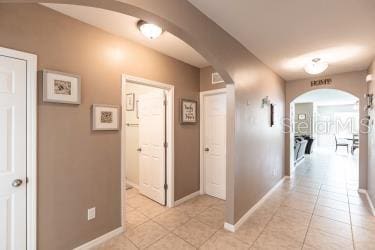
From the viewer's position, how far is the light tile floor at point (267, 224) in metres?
2.21

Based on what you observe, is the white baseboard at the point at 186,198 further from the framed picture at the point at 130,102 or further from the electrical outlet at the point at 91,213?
the framed picture at the point at 130,102

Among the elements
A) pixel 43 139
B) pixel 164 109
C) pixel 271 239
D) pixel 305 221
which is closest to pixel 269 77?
pixel 164 109

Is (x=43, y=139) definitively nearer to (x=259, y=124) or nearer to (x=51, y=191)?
(x=51, y=191)

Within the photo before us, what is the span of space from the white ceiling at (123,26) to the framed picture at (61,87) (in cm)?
64

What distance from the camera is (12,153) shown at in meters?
1.67

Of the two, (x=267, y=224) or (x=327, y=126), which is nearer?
(x=267, y=224)

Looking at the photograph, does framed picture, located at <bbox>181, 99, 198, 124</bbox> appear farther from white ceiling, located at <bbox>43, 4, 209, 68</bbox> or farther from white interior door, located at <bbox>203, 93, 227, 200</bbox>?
white ceiling, located at <bbox>43, 4, 209, 68</bbox>

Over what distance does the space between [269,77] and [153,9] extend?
2953 mm

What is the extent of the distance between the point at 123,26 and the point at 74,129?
129cm

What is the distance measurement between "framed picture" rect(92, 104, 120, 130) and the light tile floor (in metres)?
1.37

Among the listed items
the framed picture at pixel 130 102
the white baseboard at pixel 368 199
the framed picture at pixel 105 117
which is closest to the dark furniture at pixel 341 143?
the white baseboard at pixel 368 199

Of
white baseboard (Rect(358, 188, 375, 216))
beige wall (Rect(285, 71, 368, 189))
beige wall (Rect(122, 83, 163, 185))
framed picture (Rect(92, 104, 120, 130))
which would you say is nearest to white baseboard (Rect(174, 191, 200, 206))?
beige wall (Rect(122, 83, 163, 185))

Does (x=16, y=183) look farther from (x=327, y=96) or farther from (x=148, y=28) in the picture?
(x=327, y=96)

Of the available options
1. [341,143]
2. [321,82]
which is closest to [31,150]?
[321,82]
